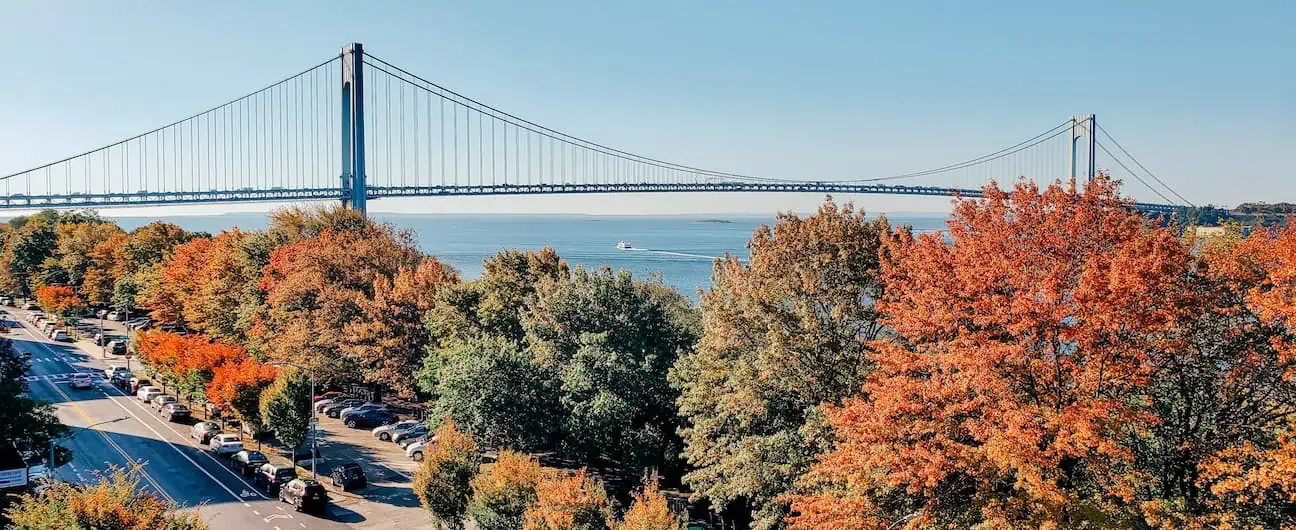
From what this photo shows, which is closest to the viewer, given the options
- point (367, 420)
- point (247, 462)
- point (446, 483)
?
point (446, 483)

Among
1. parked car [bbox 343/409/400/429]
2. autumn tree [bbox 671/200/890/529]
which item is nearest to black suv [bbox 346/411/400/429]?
parked car [bbox 343/409/400/429]

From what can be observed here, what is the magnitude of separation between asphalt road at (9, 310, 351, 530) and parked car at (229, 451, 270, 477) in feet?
0.98

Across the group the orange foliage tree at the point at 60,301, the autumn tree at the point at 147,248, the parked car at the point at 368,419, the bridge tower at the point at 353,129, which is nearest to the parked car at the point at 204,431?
the parked car at the point at 368,419

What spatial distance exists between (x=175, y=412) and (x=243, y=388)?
7.41m

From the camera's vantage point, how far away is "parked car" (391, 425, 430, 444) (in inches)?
1247

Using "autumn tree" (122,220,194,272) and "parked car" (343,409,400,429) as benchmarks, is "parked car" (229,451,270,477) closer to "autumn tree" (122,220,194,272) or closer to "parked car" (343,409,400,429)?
"parked car" (343,409,400,429)

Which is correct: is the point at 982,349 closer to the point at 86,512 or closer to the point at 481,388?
the point at 86,512

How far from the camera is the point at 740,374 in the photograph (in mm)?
18062

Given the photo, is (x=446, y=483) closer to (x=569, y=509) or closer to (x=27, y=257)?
(x=569, y=509)

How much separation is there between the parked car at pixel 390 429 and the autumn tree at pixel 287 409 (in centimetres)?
528

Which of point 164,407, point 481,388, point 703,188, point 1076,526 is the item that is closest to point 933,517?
point 1076,526

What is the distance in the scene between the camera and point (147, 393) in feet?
122

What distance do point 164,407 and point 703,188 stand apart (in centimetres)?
7607

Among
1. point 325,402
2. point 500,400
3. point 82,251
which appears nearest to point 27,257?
point 82,251
